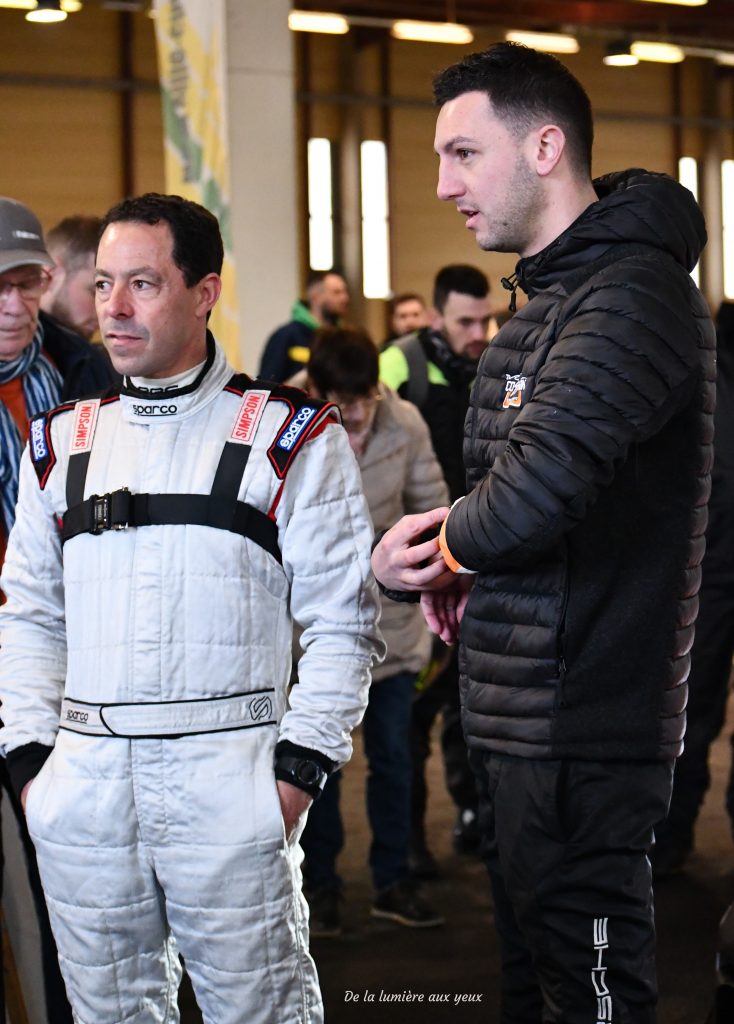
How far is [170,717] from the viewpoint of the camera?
209cm

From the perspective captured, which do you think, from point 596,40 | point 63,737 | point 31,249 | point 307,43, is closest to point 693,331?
point 63,737

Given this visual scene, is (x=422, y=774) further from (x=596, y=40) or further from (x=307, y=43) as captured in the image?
(x=596, y=40)

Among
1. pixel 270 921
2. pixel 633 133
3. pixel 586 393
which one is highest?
pixel 633 133

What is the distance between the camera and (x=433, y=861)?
4488 millimetres

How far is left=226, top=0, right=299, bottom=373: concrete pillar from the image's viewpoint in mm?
7617

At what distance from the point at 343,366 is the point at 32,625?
5.63 feet

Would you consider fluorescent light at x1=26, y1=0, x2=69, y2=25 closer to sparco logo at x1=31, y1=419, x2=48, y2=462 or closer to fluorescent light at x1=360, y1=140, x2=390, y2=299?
fluorescent light at x1=360, y1=140, x2=390, y2=299

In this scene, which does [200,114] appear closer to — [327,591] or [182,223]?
[182,223]

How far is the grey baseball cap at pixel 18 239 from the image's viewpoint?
8.82 feet

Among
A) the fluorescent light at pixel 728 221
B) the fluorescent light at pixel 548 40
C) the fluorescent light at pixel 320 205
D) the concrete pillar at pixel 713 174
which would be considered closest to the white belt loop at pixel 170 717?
the fluorescent light at pixel 548 40

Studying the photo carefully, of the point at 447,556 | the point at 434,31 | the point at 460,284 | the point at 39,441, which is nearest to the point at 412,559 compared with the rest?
the point at 447,556

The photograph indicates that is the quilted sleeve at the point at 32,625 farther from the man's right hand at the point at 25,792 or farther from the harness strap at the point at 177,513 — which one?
the harness strap at the point at 177,513

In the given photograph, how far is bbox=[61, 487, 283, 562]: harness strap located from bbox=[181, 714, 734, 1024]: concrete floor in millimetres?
1711

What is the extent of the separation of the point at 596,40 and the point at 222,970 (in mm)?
15060
